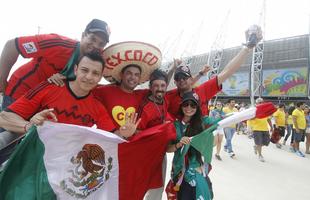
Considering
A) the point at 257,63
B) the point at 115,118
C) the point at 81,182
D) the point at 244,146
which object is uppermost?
the point at 257,63

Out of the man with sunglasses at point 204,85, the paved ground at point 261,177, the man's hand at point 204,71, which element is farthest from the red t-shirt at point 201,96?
the paved ground at point 261,177

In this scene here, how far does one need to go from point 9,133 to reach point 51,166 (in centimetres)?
42

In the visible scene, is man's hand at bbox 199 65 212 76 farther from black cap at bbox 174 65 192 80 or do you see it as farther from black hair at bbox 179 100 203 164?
black hair at bbox 179 100 203 164

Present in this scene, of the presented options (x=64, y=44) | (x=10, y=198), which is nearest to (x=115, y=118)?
(x=64, y=44)

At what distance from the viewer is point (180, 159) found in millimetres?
2383

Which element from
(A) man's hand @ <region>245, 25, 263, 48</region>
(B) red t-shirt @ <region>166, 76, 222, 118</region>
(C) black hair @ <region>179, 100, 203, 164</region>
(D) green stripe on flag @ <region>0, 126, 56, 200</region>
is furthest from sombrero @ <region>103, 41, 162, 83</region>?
(A) man's hand @ <region>245, 25, 263, 48</region>

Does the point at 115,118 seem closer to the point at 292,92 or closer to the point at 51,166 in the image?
the point at 51,166

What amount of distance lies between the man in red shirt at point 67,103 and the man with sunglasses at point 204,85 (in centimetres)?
94

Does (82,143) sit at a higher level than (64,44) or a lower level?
lower

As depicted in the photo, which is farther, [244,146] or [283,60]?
[283,60]

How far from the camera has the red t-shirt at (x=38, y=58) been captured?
2100mm

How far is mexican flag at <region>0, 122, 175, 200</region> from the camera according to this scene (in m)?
1.73

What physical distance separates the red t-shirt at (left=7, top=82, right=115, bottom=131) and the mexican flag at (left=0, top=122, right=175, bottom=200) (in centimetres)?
10

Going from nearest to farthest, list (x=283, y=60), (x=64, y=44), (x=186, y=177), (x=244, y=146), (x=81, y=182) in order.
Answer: (x=81, y=182), (x=64, y=44), (x=186, y=177), (x=244, y=146), (x=283, y=60)
